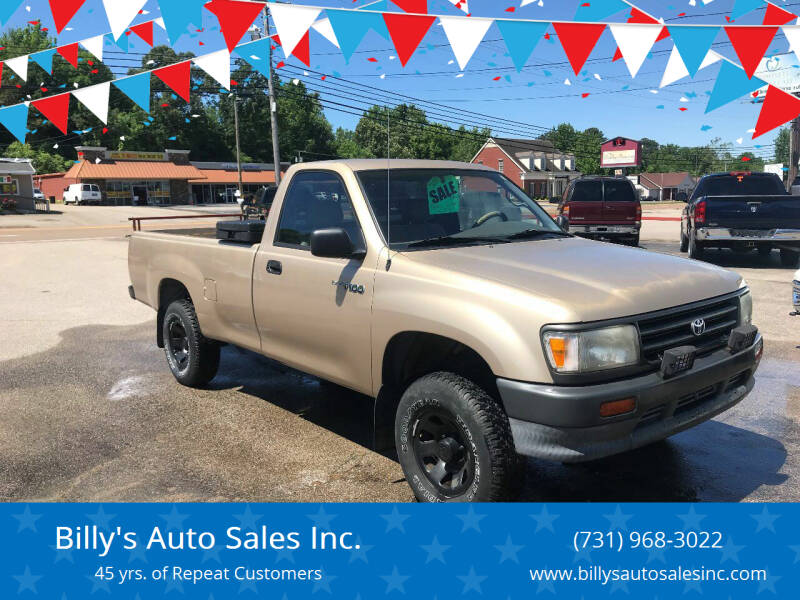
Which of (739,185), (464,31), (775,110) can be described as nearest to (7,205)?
(739,185)

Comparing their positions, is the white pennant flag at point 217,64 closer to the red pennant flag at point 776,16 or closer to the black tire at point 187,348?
the black tire at point 187,348

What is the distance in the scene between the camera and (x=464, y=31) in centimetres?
768

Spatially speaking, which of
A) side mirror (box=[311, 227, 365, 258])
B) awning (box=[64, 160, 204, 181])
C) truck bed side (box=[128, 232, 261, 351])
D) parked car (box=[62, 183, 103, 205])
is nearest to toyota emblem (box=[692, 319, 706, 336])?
side mirror (box=[311, 227, 365, 258])

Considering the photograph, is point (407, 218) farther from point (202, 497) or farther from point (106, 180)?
point (106, 180)

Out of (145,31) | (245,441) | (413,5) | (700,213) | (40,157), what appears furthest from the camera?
(40,157)

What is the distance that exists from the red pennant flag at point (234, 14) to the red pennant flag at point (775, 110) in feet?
19.6

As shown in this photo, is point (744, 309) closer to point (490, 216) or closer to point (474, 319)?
point (490, 216)

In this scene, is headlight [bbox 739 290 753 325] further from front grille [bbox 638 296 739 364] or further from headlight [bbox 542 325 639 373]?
headlight [bbox 542 325 639 373]

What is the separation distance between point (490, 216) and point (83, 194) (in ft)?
206

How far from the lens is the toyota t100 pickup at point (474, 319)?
9.70 ft

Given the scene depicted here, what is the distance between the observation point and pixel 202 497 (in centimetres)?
376

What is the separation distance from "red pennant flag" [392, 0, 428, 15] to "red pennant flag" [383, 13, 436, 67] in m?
0.10

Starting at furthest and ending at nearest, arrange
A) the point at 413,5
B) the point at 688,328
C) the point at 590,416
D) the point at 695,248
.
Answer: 1. the point at 695,248
2. the point at 413,5
3. the point at 688,328
4. the point at 590,416

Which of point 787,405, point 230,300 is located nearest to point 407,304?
point 230,300
